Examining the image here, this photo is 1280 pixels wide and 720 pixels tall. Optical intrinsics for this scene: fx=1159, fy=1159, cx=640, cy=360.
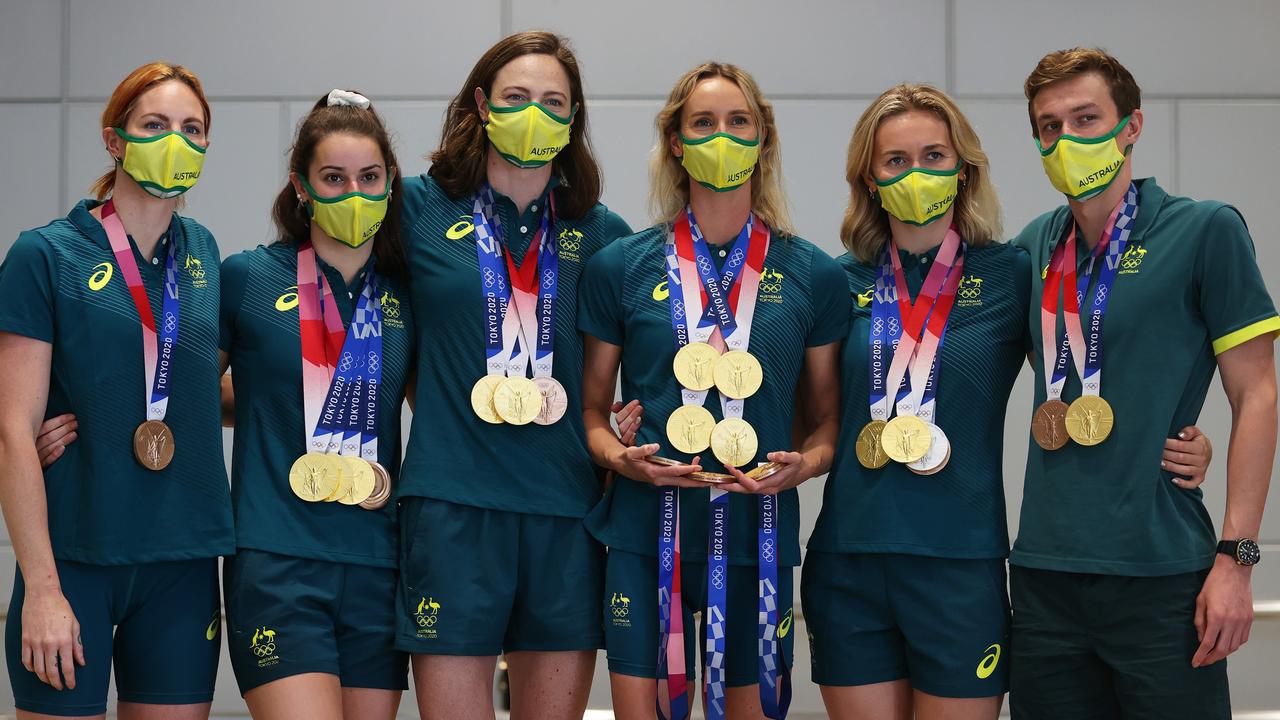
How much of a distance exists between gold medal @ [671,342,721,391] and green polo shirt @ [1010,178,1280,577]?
0.90 metres

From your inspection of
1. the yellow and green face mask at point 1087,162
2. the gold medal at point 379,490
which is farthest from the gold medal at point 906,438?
the gold medal at point 379,490

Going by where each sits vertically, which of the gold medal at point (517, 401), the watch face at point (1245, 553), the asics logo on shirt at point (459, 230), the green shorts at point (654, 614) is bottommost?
the green shorts at point (654, 614)

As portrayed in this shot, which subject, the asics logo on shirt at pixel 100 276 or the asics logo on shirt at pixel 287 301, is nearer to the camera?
the asics logo on shirt at pixel 100 276

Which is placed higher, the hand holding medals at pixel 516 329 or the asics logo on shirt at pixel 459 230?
the asics logo on shirt at pixel 459 230

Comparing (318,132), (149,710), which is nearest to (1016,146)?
(318,132)

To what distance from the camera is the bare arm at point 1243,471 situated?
273cm

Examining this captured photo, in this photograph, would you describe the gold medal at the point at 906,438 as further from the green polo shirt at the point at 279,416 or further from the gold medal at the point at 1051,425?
the green polo shirt at the point at 279,416

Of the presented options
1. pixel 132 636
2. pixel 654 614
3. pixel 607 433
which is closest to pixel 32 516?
pixel 132 636

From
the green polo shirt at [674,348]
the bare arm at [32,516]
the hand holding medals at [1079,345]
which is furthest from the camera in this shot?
the green polo shirt at [674,348]

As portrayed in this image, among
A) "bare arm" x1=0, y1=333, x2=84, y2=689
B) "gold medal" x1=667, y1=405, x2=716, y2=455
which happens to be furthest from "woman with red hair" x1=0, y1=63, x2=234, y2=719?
"gold medal" x1=667, y1=405, x2=716, y2=455

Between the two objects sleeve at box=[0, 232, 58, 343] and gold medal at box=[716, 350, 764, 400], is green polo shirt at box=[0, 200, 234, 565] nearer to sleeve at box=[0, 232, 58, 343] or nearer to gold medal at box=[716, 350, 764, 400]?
sleeve at box=[0, 232, 58, 343]

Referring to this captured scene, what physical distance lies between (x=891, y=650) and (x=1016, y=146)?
273 cm

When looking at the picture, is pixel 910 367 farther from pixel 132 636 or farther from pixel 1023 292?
pixel 132 636

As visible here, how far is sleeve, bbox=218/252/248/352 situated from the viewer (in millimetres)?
3016
